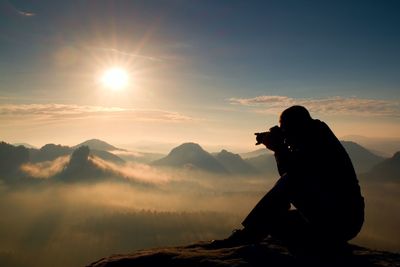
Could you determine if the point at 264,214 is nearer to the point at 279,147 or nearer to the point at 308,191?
the point at 308,191

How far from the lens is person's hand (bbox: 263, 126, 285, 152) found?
6984mm

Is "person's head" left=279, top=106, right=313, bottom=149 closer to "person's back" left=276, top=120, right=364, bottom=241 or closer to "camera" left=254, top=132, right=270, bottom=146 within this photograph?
"person's back" left=276, top=120, right=364, bottom=241

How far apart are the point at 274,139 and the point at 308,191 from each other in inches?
49.8

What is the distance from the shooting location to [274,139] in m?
7.04

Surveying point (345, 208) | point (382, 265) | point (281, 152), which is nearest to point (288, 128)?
point (281, 152)

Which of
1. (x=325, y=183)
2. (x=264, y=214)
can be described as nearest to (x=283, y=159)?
(x=325, y=183)

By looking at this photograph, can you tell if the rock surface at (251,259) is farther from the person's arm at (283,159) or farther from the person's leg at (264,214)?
the person's arm at (283,159)

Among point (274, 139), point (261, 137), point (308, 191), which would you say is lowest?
point (308, 191)

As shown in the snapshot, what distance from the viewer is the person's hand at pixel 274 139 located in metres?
6.98

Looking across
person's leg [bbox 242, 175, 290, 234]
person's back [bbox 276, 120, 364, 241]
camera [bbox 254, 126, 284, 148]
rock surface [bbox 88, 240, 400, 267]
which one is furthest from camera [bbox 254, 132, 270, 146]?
rock surface [bbox 88, 240, 400, 267]

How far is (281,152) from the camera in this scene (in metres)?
6.85

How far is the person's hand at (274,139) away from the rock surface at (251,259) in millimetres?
2487

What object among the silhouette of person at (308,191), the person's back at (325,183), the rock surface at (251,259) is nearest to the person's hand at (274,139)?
the silhouette of person at (308,191)

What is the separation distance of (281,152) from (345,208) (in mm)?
1550
